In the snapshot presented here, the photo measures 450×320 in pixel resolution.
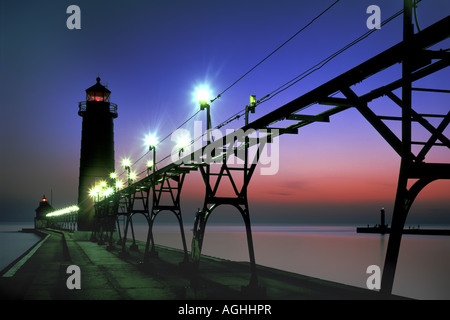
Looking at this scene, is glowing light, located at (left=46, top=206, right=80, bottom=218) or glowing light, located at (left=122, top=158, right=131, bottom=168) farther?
glowing light, located at (left=46, top=206, right=80, bottom=218)

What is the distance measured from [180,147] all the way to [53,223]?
130249mm

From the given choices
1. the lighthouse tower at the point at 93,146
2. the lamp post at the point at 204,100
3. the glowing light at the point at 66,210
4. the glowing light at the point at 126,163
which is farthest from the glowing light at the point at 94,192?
the lamp post at the point at 204,100

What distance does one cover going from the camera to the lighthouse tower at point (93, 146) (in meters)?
57.1

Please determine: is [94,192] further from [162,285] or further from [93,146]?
[162,285]

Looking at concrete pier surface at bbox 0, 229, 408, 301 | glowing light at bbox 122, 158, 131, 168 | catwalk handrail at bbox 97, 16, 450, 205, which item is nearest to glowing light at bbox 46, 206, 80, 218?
glowing light at bbox 122, 158, 131, 168

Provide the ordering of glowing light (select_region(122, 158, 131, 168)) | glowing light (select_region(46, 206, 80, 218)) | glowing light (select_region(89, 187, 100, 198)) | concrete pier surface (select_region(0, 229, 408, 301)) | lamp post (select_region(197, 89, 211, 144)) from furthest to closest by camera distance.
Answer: glowing light (select_region(46, 206, 80, 218)) < glowing light (select_region(89, 187, 100, 198)) < glowing light (select_region(122, 158, 131, 168)) < lamp post (select_region(197, 89, 211, 144)) < concrete pier surface (select_region(0, 229, 408, 301))

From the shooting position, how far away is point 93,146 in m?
57.2

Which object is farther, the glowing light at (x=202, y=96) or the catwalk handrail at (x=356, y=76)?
the glowing light at (x=202, y=96)

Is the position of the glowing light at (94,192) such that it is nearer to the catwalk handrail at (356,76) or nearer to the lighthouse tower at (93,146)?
the lighthouse tower at (93,146)

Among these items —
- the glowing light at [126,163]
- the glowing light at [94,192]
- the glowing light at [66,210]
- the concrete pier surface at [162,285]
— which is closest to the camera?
the concrete pier surface at [162,285]

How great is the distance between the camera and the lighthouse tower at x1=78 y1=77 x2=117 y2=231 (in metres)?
57.1

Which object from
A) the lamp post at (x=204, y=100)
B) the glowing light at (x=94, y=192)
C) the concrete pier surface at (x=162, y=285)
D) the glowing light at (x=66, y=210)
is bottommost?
the concrete pier surface at (x=162, y=285)

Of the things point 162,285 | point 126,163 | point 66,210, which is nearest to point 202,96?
point 162,285

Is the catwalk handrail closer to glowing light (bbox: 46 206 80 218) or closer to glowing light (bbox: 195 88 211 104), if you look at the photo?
glowing light (bbox: 195 88 211 104)
